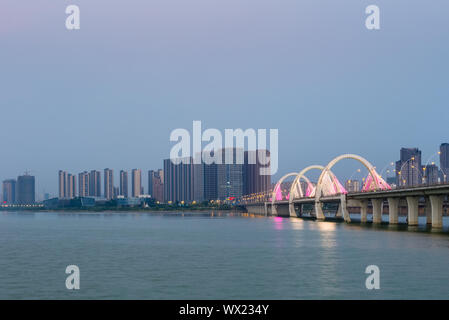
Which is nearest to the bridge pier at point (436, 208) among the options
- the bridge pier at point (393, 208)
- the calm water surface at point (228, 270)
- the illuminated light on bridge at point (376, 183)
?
the bridge pier at point (393, 208)

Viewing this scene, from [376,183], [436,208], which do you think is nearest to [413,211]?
[436,208]

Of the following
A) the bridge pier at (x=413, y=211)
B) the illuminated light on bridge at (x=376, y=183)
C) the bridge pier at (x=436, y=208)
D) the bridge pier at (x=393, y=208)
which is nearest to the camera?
the bridge pier at (x=436, y=208)

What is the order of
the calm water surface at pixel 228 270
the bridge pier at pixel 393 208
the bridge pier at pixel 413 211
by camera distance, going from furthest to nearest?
the bridge pier at pixel 393 208 → the bridge pier at pixel 413 211 → the calm water surface at pixel 228 270

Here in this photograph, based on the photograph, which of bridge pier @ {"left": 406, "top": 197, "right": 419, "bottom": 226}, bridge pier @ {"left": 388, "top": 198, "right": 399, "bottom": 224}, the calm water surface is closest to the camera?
the calm water surface

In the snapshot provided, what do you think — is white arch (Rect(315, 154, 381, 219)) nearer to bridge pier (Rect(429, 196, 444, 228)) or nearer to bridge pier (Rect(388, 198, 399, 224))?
bridge pier (Rect(388, 198, 399, 224))

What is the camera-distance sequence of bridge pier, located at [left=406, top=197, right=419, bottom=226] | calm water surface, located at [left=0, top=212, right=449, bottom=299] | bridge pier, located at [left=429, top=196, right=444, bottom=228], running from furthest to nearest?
bridge pier, located at [left=406, top=197, right=419, bottom=226]
bridge pier, located at [left=429, top=196, right=444, bottom=228]
calm water surface, located at [left=0, top=212, right=449, bottom=299]

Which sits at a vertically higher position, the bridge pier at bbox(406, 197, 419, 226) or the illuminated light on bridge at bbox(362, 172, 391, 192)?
the illuminated light on bridge at bbox(362, 172, 391, 192)

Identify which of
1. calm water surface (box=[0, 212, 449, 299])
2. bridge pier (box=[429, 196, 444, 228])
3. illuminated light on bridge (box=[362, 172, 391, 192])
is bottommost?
calm water surface (box=[0, 212, 449, 299])

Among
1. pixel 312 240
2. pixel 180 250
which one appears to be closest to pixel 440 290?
pixel 180 250

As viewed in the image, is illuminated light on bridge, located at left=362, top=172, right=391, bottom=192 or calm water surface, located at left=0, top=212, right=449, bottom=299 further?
illuminated light on bridge, located at left=362, top=172, right=391, bottom=192

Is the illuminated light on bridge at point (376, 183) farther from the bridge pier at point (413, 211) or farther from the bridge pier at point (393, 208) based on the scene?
the bridge pier at point (413, 211)

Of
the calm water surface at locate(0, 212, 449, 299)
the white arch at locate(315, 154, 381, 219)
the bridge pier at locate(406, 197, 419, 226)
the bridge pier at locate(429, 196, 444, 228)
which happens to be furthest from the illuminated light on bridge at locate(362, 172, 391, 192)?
the calm water surface at locate(0, 212, 449, 299)
